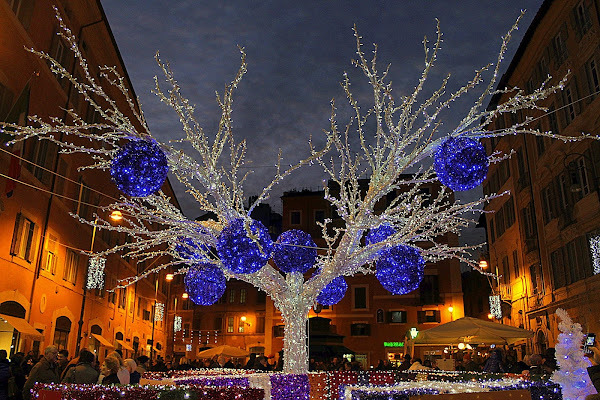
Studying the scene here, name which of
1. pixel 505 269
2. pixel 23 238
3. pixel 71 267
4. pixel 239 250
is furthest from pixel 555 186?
pixel 71 267

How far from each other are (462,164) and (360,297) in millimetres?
32793

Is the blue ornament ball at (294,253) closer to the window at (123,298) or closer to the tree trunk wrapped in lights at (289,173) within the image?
the tree trunk wrapped in lights at (289,173)

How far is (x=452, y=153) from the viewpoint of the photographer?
7109mm

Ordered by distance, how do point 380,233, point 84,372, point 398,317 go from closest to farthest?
point 84,372, point 380,233, point 398,317

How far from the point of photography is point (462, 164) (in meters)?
7.02

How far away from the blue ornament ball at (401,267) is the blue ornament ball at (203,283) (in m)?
3.04

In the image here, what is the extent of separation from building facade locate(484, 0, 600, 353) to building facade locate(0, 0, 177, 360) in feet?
48.3

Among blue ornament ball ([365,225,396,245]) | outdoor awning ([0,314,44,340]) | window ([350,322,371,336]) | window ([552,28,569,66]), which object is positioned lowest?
outdoor awning ([0,314,44,340])

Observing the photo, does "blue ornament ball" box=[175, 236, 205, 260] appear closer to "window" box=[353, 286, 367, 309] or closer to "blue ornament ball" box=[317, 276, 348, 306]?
"blue ornament ball" box=[317, 276, 348, 306]

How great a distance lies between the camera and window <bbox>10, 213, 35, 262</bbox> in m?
14.7

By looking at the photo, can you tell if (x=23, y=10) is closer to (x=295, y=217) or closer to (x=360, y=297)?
(x=295, y=217)

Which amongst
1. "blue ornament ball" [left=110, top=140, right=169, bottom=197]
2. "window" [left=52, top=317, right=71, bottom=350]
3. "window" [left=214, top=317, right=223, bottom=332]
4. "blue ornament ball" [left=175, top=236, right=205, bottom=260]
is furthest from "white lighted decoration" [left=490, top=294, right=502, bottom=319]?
"window" [left=214, top=317, right=223, bottom=332]

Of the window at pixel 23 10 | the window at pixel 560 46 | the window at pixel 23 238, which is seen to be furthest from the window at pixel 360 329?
the window at pixel 23 10

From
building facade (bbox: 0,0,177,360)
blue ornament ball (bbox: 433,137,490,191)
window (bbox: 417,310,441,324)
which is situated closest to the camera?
blue ornament ball (bbox: 433,137,490,191)
